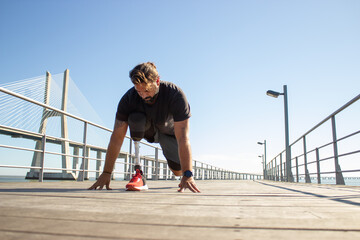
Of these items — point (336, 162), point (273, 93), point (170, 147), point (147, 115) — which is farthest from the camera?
point (273, 93)

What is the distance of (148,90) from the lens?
6.05 ft

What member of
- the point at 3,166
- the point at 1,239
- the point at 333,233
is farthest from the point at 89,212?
the point at 3,166

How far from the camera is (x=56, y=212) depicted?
813 millimetres

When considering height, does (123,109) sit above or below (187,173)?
above

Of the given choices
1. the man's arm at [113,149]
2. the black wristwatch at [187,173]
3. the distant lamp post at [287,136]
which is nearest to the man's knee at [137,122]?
the man's arm at [113,149]

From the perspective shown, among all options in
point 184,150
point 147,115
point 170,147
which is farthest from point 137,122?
point 170,147

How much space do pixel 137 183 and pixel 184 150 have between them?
0.40 m

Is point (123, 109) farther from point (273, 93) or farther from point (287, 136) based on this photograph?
point (273, 93)

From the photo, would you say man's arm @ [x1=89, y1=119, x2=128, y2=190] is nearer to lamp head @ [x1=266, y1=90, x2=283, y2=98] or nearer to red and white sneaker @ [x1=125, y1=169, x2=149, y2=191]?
red and white sneaker @ [x1=125, y1=169, x2=149, y2=191]

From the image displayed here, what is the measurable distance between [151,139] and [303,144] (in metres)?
3.73

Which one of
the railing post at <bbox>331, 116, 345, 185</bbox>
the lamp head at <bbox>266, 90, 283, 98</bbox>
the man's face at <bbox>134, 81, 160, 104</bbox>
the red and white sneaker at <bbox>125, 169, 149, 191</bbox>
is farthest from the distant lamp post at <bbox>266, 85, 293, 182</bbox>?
the man's face at <bbox>134, 81, 160, 104</bbox>

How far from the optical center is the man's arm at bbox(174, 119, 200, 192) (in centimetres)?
176

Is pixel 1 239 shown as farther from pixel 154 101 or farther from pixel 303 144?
pixel 303 144

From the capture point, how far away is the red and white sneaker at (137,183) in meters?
1.87
